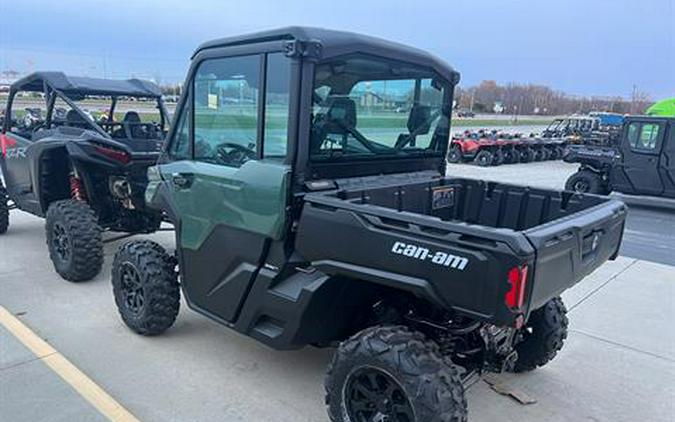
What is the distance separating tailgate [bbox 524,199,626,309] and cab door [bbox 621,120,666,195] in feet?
32.2

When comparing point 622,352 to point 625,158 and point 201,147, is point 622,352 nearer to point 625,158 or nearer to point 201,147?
point 201,147

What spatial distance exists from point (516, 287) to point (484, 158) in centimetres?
Answer: 1850

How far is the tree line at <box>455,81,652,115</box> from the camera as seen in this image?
8019 cm

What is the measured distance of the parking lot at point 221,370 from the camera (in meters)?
3.31

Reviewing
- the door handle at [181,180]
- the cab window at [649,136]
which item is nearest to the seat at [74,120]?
the door handle at [181,180]

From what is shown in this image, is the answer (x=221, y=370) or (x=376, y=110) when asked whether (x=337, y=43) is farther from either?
(x=221, y=370)

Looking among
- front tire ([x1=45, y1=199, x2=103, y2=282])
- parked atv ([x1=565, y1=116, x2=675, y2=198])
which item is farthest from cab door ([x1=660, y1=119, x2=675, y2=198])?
front tire ([x1=45, y1=199, x2=103, y2=282])

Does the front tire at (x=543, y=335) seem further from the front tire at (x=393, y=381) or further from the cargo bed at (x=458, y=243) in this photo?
the front tire at (x=393, y=381)

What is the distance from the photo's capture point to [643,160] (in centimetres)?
1191

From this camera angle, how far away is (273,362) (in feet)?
12.8

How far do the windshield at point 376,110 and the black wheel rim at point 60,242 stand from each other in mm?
3180

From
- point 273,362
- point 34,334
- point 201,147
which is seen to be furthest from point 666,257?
point 34,334

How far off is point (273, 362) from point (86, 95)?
4325 millimetres

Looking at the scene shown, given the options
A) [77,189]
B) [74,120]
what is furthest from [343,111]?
[74,120]
